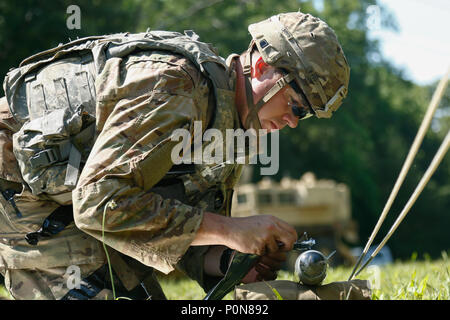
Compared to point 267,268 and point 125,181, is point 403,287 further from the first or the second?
point 125,181

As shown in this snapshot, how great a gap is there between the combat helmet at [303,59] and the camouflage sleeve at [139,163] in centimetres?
55

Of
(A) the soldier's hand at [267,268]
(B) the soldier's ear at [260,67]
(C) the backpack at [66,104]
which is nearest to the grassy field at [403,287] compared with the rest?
(A) the soldier's hand at [267,268]

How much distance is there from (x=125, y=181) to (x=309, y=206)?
1517 cm

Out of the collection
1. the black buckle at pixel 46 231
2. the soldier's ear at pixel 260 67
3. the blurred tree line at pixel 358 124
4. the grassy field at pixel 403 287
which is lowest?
the blurred tree line at pixel 358 124

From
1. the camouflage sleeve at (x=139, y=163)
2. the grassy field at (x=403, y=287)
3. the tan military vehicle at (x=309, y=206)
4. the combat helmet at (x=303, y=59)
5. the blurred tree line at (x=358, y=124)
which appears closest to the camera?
the camouflage sleeve at (x=139, y=163)

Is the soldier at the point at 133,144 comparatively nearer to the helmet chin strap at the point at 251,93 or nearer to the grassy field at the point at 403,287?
the helmet chin strap at the point at 251,93

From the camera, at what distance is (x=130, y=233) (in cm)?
263

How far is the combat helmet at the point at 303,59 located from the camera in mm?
3094

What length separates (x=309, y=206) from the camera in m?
17.4

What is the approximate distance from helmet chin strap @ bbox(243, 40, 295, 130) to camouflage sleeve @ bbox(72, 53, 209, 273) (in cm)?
50

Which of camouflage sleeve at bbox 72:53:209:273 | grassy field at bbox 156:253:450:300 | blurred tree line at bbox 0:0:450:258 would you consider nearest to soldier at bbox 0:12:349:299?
camouflage sleeve at bbox 72:53:209:273

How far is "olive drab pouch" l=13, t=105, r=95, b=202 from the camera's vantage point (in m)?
2.89
